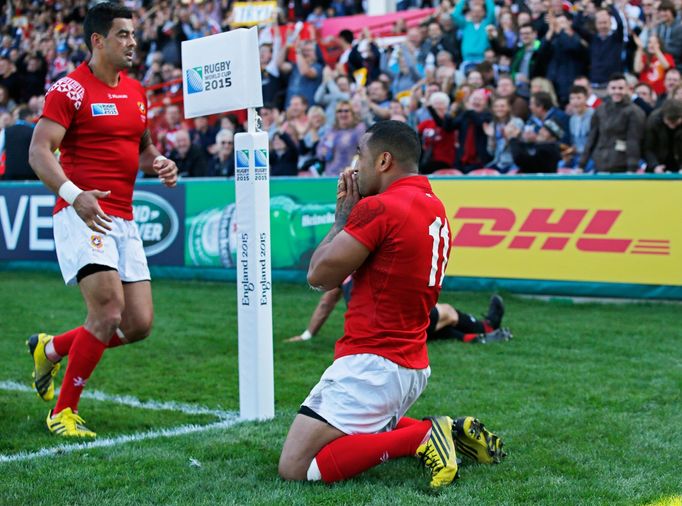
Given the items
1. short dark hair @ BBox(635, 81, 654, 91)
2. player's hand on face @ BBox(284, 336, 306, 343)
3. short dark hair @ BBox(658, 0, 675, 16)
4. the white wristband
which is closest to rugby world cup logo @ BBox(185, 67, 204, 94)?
the white wristband

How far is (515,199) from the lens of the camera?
11680mm

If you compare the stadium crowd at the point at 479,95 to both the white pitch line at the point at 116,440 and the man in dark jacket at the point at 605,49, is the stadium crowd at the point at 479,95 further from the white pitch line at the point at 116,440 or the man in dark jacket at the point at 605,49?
the white pitch line at the point at 116,440

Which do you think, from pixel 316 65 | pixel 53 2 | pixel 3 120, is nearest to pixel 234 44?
pixel 316 65

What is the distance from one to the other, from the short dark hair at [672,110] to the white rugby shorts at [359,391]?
8.14 meters

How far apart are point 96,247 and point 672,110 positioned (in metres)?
8.14

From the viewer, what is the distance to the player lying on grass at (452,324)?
29.0 ft

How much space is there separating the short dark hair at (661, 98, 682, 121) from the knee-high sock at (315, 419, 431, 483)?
8209mm

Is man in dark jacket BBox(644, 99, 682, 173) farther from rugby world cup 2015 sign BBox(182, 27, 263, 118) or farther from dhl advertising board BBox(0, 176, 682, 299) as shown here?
rugby world cup 2015 sign BBox(182, 27, 263, 118)

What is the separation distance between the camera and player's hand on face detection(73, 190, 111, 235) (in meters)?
5.30

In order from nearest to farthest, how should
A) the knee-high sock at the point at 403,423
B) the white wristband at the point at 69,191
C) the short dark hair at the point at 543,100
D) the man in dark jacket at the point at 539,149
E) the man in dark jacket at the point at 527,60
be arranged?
1. the knee-high sock at the point at 403,423
2. the white wristband at the point at 69,191
3. the man in dark jacket at the point at 539,149
4. the short dark hair at the point at 543,100
5. the man in dark jacket at the point at 527,60

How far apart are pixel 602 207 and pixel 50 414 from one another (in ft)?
23.5

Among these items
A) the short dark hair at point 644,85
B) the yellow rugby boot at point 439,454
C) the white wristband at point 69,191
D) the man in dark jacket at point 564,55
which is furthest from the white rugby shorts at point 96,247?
the man in dark jacket at point 564,55

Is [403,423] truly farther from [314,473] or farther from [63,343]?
[63,343]

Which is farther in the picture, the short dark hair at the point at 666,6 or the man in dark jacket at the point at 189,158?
the man in dark jacket at the point at 189,158
